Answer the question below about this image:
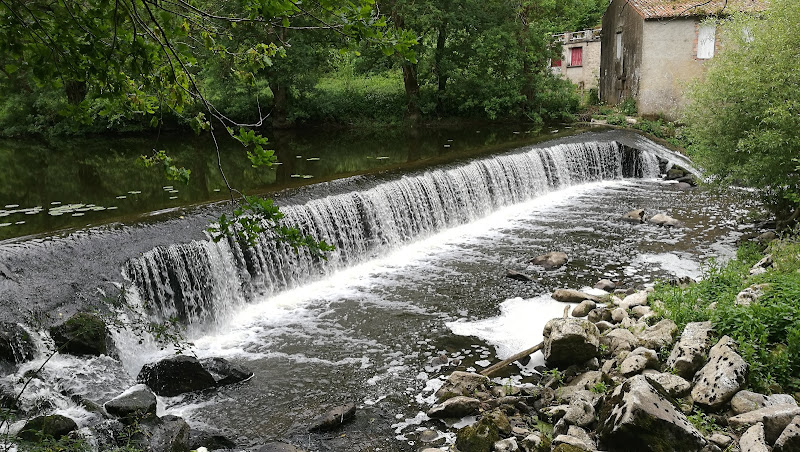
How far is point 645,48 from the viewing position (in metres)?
23.2

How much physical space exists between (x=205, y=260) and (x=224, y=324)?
1.02 meters

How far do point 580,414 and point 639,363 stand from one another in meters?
1.05

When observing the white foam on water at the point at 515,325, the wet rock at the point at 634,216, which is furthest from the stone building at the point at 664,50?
the white foam on water at the point at 515,325

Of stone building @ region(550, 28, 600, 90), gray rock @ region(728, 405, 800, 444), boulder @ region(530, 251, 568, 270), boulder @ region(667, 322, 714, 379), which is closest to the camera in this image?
gray rock @ region(728, 405, 800, 444)

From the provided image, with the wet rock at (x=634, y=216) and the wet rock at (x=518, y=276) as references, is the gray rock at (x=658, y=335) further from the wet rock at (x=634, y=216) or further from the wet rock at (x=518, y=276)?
the wet rock at (x=634, y=216)

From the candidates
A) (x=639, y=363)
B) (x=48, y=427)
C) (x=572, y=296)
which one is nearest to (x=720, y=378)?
(x=639, y=363)

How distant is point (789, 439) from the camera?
460 cm

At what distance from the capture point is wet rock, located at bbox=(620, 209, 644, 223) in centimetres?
1352

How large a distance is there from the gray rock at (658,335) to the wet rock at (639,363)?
28 cm

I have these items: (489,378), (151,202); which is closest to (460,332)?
(489,378)

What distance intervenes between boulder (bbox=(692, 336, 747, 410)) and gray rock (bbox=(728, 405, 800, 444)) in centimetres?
27

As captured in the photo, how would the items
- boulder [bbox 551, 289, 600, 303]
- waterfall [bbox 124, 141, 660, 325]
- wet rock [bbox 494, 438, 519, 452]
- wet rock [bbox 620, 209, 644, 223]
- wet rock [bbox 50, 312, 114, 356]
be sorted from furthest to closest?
wet rock [bbox 620, 209, 644, 223], boulder [bbox 551, 289, 600, 303], waterfall [bbox 124, 141, 660, 325], wet rock [bbox 50, 312, 114, 356], wet rock [bbox 494, 438, 519, 452]

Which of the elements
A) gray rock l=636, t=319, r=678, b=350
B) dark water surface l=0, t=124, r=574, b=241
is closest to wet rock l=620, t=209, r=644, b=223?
dark water surface l=0, t=124, r=574, b=241

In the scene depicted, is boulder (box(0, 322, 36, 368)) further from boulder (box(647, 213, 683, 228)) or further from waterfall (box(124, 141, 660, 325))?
boulder (box(647, 213, 683, 228))
